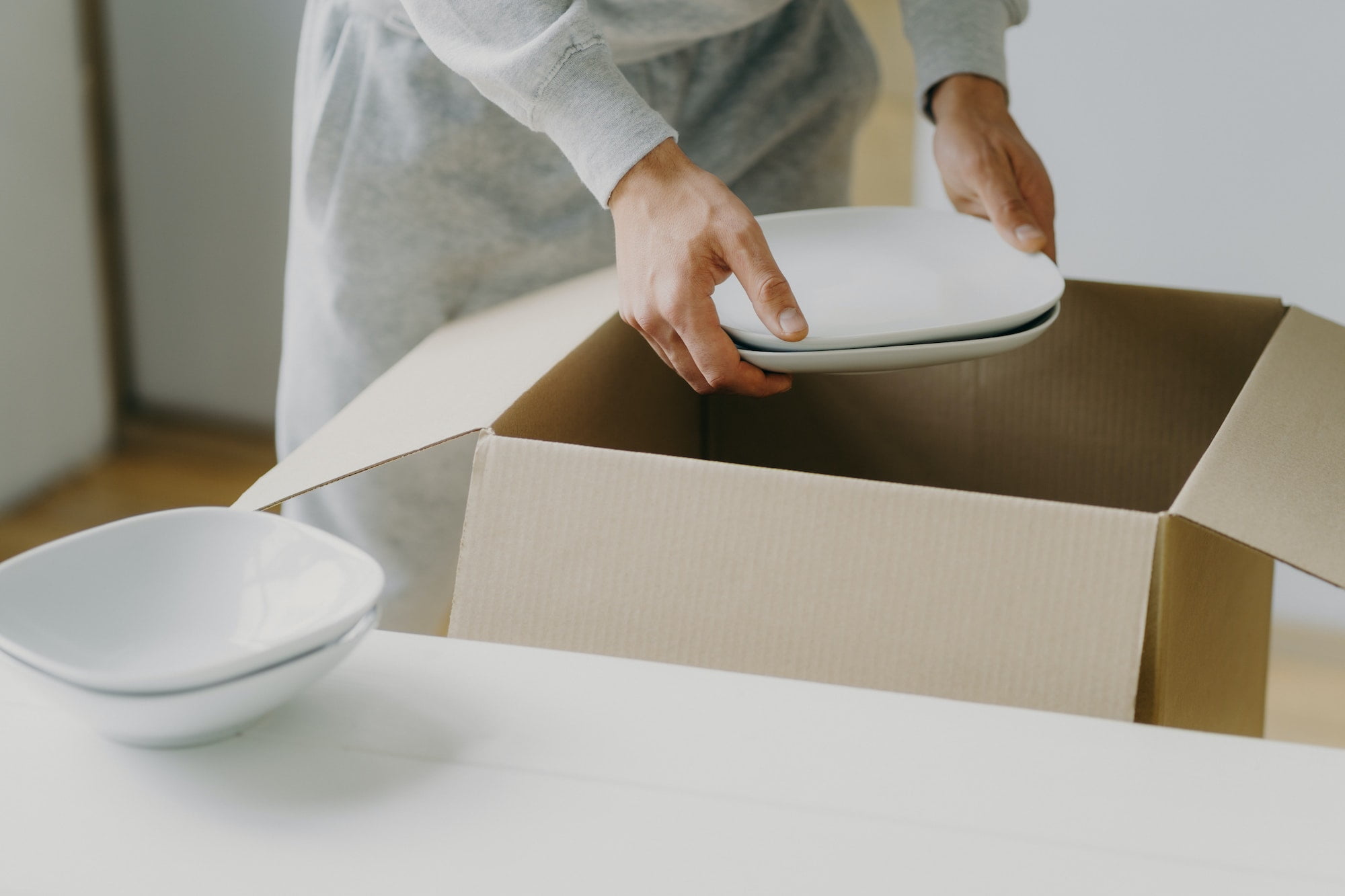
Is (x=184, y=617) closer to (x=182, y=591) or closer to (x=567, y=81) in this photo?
(x=182, y=591)

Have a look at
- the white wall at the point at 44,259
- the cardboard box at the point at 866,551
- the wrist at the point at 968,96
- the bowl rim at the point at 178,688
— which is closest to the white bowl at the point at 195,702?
the bowl rim at the point at 178,688

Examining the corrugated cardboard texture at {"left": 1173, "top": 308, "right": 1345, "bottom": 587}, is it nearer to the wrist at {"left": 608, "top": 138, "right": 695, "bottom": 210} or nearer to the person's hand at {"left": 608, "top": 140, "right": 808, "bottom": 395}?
the person's hand at {"left": 608, "top": 140, "right": 808, "bottom": 395}

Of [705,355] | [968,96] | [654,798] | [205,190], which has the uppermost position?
[205,190]

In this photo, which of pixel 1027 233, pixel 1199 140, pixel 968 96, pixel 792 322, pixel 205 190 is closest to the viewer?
pixel 792 322

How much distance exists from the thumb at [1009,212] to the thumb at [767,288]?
19 centimetres

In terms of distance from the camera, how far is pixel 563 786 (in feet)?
1.40

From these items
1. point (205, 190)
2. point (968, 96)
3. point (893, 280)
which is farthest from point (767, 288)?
point (205, 190)

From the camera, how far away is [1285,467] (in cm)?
51

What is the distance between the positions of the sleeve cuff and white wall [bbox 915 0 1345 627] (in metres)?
0.96

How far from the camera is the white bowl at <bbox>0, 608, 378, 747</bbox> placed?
402 mm

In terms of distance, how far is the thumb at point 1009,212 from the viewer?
0.74 metres

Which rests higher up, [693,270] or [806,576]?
[693,270]

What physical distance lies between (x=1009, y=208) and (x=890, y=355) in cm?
19

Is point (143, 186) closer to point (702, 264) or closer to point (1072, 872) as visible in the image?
point (702, 264)
